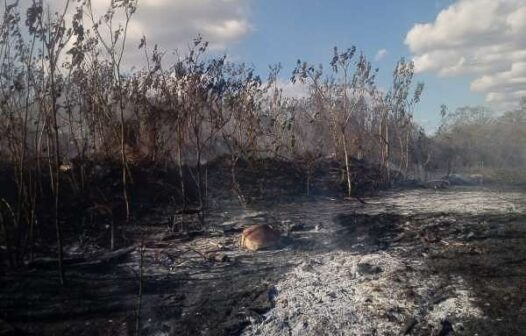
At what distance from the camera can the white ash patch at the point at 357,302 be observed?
4477mm

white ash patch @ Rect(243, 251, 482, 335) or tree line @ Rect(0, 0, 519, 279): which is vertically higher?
tree line @ Rect(0, 0, 519, 279)

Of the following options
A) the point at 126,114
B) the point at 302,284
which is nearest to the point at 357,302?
the point at 302,284

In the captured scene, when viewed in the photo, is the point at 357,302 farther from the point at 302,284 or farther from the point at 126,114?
the point at 126,114

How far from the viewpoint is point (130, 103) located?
11672mm

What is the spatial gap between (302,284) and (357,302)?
780 millimetres

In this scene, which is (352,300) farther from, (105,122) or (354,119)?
(354,119)

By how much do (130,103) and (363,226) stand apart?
6.94m

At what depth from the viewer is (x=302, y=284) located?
17.9 feet

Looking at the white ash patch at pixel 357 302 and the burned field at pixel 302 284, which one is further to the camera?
the burned field at pixel 302 284

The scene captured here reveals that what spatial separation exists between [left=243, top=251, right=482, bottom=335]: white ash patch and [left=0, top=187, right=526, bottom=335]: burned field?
0.04ft

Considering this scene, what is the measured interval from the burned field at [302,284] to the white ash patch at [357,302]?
0.01 m

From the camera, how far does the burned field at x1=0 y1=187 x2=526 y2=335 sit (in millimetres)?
4578

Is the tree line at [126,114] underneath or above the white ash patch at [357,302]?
above

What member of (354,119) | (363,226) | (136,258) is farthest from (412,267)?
(354,119)
